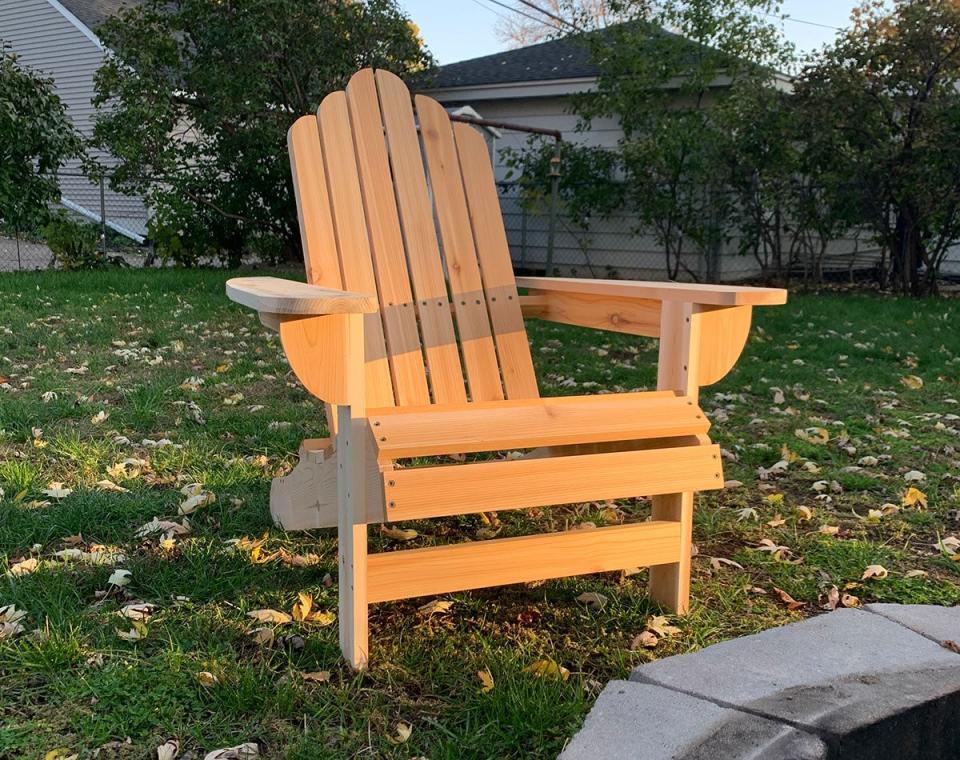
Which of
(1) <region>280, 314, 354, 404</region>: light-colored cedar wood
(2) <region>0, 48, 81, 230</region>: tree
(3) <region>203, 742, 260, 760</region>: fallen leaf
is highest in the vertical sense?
(2) <region>0, 48, 81, 230</region>: tree

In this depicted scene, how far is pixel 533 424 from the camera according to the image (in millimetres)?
1720

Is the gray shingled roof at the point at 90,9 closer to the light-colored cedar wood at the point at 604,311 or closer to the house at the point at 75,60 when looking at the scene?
the house at the point at 75,60

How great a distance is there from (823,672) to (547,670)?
0.51 metres

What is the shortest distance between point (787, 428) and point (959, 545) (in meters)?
1.20

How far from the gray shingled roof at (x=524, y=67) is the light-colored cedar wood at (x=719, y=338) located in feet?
28.3

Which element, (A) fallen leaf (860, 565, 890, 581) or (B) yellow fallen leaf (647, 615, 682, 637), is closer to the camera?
(B) yellow fallen leaf (647, 615, 682, 637)

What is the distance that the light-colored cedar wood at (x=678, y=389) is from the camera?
194 cm

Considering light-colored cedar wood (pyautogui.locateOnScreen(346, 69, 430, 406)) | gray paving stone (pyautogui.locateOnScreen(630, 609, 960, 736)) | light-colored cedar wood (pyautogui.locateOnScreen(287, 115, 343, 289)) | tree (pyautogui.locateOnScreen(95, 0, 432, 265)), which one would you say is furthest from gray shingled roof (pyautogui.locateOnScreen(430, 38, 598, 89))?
gray paving stone (pyautogui.locateOnScreen(630, 609, 960, 736))

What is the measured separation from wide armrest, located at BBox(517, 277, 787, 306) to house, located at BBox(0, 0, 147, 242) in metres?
12.3

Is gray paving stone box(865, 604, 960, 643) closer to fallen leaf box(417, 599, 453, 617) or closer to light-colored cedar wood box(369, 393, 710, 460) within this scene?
light-colored cedar wood box(369, 393, 710, 460)

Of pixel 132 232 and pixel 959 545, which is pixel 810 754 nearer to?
pixel 959 545

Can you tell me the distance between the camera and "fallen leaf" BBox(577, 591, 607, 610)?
6.63ft

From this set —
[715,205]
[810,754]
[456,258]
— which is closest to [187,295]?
[456,258]

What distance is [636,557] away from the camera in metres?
1.89
